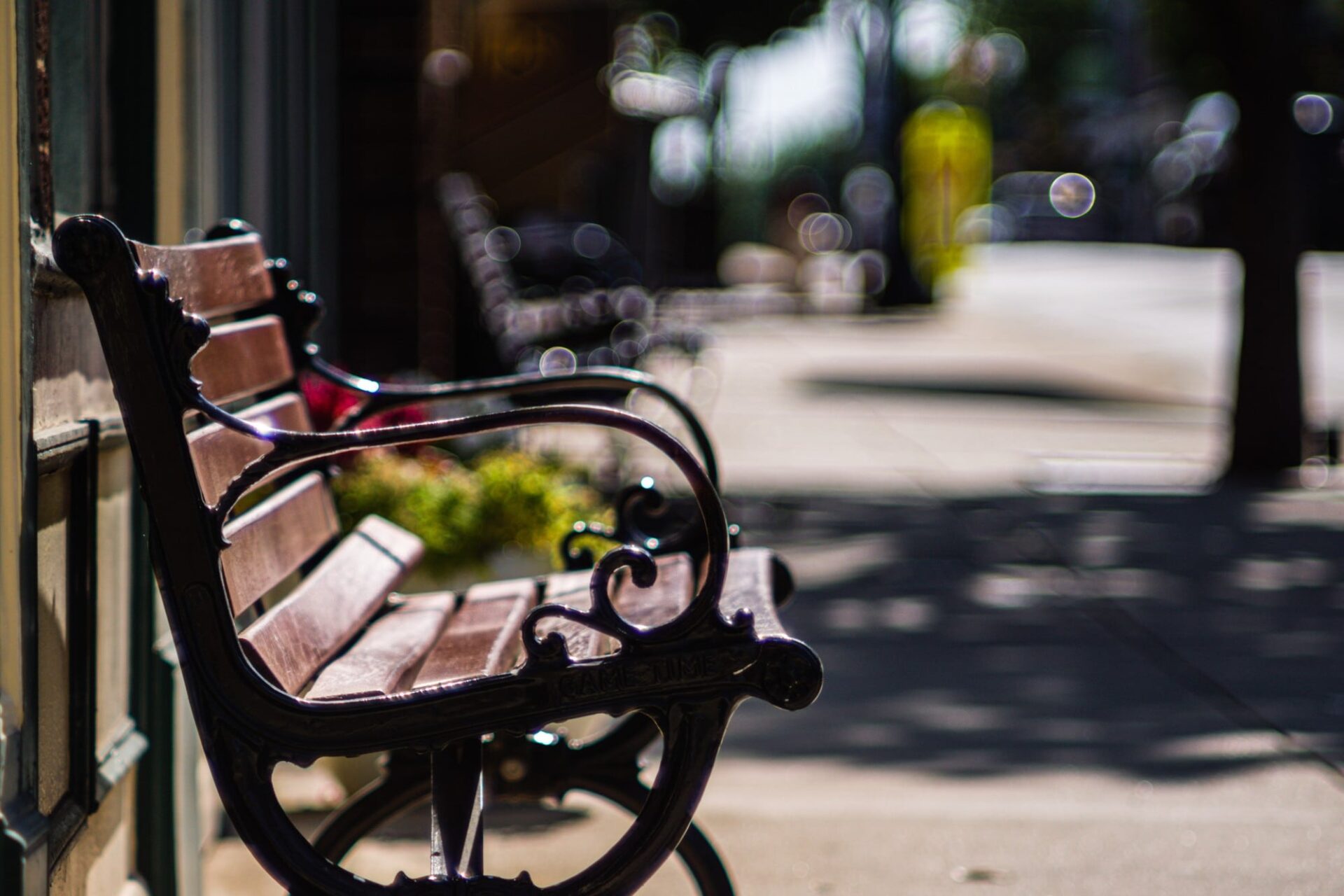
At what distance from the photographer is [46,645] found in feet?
7.90

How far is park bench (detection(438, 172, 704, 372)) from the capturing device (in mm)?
7789

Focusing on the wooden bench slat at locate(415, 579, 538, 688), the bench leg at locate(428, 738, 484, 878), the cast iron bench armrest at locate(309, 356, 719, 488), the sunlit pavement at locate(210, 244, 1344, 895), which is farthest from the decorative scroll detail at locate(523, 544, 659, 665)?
the sunlit pavement at locate(210, 244, 1344, 895)

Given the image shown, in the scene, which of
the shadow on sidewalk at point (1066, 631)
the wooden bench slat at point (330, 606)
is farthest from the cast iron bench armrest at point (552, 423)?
the shadow on sidewalk at point (1066, 631)

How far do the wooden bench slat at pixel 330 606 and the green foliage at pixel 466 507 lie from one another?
3.25ft

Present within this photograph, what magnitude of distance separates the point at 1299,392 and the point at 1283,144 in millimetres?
1259

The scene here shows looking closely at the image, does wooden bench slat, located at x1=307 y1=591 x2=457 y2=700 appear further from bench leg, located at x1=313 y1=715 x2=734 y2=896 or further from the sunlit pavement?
the sunlit pavement

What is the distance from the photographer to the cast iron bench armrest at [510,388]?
10.2 ft

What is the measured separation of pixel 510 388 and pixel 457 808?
90cm

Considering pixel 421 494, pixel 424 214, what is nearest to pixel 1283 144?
pixel 424 214

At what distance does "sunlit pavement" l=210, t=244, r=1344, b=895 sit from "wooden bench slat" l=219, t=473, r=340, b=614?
35.1 inches

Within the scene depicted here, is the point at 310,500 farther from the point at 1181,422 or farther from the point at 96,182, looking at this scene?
the point at 1181,422

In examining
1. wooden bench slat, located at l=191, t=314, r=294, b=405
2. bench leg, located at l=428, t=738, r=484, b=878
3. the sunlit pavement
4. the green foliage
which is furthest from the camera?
the green foliage

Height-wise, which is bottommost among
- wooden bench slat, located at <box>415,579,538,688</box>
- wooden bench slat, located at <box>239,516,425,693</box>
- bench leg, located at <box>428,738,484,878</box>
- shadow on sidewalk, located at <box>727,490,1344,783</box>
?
shadow on sidewalk, located at <box>727,490,1344,783</box>

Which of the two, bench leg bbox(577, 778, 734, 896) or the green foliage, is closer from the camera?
bench leg bbox(577, 778, 734, 896)
